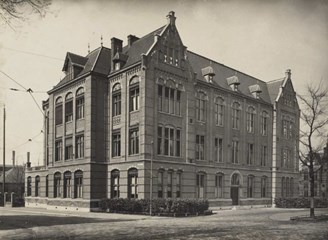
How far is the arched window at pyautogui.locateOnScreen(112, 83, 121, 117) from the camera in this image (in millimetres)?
33750

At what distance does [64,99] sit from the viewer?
123 ft

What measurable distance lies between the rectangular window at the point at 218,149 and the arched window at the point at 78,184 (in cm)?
1330

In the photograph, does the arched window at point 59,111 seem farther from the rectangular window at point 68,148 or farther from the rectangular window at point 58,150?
the rectangular window at point 68,148

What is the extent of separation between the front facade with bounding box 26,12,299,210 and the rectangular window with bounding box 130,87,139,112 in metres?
0.08

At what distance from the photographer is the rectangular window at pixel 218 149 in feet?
126

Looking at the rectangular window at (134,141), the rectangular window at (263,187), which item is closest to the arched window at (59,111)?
the rectangular window at (134,141)

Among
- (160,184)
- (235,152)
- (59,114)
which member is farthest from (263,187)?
(59,114)

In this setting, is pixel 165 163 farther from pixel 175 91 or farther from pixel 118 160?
pixel 175 91

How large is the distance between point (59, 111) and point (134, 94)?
995 cm

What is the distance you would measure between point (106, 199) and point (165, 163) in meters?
5.74

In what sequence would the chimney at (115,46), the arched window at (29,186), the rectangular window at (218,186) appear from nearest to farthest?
the chimney at (115,46) < the rectangular window at (218,186) < the arched window at (29,186)

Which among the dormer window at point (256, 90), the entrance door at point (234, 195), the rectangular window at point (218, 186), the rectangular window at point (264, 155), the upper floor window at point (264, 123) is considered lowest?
the entrance door at point (234, 195)

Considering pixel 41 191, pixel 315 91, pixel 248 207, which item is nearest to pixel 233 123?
pixel 248 207

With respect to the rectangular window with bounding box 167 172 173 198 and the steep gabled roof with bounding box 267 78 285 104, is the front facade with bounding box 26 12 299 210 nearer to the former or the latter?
the rectangular window with bounding box 167 172 173 198
